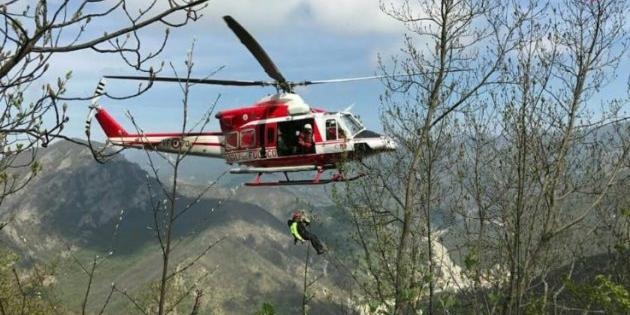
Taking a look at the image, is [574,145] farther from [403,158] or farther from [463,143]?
[403,158]

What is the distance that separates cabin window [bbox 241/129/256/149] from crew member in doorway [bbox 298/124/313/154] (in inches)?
87.2

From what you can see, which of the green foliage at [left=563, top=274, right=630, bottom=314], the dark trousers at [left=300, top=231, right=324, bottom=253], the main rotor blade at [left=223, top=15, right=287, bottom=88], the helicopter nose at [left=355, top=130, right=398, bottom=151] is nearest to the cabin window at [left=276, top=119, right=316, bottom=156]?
the helicopter nose at [left=355, top=130, right=398, bottom=151]

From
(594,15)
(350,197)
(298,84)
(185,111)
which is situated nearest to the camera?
(185,111)

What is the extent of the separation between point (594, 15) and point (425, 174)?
7466 mm

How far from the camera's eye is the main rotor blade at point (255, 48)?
49.8 feet

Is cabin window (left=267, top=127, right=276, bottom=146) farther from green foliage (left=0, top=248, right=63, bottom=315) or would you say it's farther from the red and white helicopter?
green foliage (left=0, top=248, right=63, bottom=315)

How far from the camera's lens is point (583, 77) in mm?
15562

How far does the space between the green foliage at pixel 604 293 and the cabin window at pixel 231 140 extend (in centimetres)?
1646

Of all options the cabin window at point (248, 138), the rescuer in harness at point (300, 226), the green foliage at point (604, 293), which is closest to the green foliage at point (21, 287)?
the rescuer in harness at point (300, 226)

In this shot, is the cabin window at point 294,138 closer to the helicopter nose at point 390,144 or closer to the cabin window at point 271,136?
the cabin window at point 271,136

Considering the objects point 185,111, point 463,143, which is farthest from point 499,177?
point 185,111

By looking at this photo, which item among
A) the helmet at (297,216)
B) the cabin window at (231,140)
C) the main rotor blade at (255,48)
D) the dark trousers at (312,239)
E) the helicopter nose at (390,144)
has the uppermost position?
the main rotor blade at (255,48)

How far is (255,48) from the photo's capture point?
16.9 meters

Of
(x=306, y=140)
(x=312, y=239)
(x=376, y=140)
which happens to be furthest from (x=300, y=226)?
(x=306, y=140)
